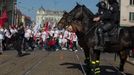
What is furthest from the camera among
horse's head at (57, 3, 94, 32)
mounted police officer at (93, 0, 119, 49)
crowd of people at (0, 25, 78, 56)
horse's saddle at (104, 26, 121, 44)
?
crowd of people at (0, 25, 78, 56)

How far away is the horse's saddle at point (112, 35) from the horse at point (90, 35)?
36mm

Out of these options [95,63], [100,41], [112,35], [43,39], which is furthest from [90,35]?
[43,39]

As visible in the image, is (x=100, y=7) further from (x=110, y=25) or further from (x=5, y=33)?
(x=5, y=33)

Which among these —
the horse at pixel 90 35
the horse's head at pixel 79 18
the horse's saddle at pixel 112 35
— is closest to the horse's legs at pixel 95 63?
the horse at pixel 90 35

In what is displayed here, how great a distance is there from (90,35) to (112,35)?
2.54 ft

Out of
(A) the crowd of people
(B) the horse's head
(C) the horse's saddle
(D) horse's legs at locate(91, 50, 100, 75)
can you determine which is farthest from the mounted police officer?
(A) the crowd of people

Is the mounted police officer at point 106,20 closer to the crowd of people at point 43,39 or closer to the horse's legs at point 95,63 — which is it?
the horse's legs at point 95,63

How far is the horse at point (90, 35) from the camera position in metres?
16.1

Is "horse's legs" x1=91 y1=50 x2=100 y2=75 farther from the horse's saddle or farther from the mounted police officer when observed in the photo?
the horse's saddle

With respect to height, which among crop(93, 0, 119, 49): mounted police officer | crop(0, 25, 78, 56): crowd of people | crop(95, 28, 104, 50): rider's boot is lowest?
crop(0, 25, 78, 56): crowd of people

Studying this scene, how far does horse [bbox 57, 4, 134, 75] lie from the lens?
52.9 feet

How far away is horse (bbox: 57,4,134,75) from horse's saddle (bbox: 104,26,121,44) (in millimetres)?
36

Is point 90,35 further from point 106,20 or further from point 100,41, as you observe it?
point 106,20

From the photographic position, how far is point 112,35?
16.2m
